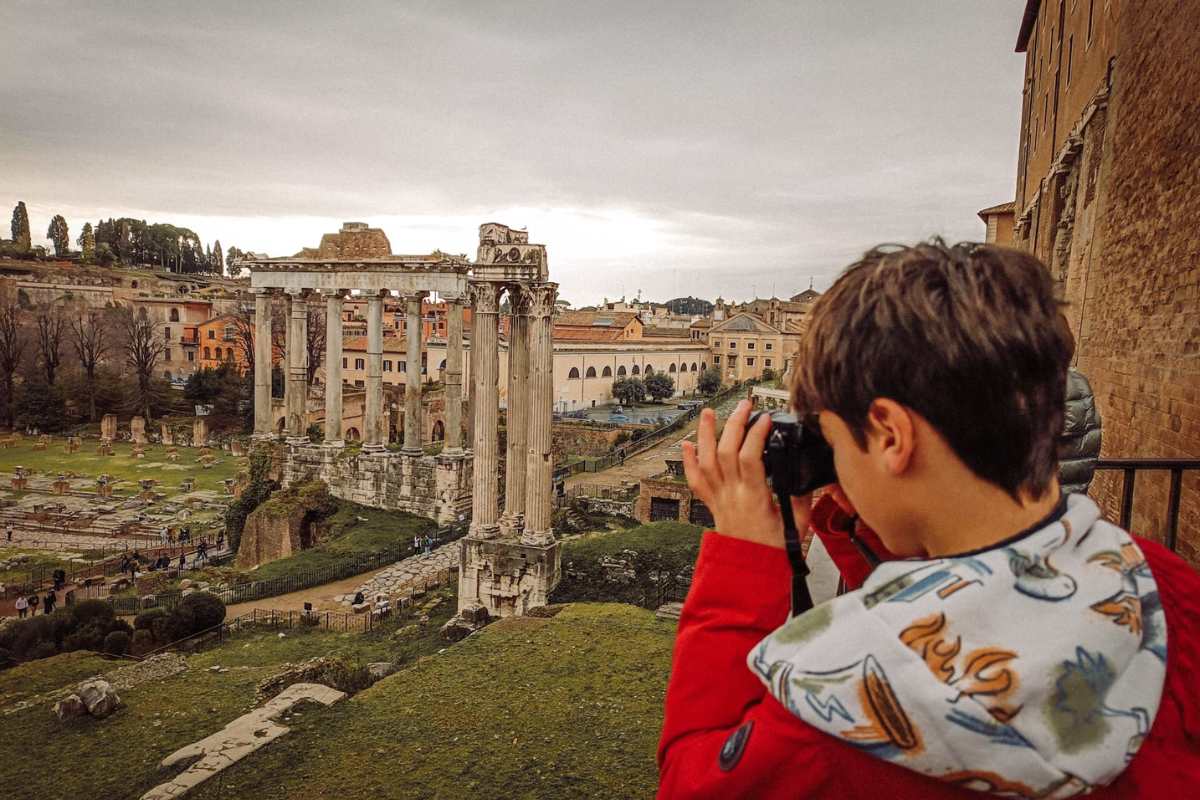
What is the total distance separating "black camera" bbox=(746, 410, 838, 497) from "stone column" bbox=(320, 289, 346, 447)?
2129 centimetres

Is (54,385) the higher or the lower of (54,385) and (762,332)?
the lower

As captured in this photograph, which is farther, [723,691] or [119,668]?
[119,668]

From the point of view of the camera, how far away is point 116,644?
12.2m

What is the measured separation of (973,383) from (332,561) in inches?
719

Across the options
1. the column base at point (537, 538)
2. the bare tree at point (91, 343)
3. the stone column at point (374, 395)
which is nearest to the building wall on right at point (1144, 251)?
the column base at point (537, 538)

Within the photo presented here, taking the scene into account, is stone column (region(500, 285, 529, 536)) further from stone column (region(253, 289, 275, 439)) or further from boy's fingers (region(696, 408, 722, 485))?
stone column (region(253, 289, 275, 439))

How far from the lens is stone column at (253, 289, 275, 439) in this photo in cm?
2233

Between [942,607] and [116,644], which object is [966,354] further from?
[116,644]

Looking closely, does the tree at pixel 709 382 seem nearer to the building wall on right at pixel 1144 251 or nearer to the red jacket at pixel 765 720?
the building wall on right at pixel 1144 251

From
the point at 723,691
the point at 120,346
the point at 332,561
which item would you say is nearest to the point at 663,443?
the point at 332,561

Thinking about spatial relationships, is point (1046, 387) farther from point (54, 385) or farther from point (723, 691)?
point (54, 385)

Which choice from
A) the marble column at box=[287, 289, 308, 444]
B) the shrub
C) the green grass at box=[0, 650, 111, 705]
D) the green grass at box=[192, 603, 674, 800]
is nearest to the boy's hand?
the green grass at box=[192, 603, 674, 800]

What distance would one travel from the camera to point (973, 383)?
998 millimetres

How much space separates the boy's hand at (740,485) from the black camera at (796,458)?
0.05 feet
